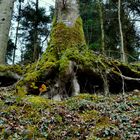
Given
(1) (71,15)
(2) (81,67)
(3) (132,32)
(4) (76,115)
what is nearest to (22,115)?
(4) (76,115)

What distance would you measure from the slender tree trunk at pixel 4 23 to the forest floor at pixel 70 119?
3.69m

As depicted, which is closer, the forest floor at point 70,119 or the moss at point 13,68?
the forest floor at point 70,119

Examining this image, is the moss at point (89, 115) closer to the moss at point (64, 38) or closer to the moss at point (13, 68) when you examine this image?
the moss at point (64, 38)

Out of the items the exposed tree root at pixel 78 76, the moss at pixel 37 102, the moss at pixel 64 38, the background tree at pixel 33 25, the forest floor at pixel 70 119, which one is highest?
the background tree at pixel 33 25

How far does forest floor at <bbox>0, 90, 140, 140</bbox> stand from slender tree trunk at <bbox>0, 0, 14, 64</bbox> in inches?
145

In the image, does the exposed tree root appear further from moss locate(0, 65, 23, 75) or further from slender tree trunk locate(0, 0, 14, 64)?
slender tree trunk locate(0, 0, 14, 64)

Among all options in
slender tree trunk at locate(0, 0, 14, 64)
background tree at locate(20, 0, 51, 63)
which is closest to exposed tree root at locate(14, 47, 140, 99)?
slender tree trunk at locate(0, 0, 14, 64)

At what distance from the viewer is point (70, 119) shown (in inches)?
242

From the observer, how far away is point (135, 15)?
84.9 ft

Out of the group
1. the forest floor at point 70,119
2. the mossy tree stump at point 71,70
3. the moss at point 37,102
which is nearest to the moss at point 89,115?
the forest floor at point 70,119

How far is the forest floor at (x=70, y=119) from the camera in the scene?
540 centimetres

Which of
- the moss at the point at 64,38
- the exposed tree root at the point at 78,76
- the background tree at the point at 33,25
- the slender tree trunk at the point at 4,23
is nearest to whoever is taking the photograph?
the exposed tree root at the point at 78,76

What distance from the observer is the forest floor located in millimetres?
5402

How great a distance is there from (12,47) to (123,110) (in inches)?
828
